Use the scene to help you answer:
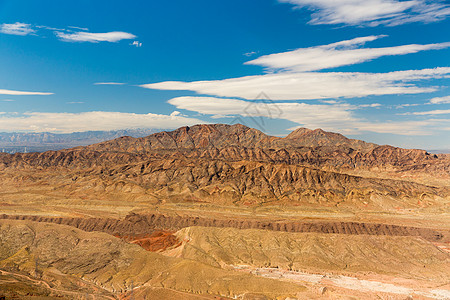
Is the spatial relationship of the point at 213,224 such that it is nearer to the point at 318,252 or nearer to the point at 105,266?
the point at 318,252

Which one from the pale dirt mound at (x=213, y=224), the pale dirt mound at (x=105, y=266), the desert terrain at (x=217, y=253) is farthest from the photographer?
the pale dirt mound at (x=213, y=224)

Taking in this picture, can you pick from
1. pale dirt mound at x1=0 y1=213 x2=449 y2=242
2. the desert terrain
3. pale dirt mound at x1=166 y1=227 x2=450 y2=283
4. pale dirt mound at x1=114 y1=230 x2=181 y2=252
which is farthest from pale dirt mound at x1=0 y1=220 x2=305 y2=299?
pale dirt mound at x1=0 y1=213 x2=449 y2=242

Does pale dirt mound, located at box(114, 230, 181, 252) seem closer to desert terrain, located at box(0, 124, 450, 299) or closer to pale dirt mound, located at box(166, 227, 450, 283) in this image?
desert terrain, located at box(0, 124, 450, 299)

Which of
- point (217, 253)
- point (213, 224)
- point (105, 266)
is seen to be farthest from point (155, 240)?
point (105, 266)

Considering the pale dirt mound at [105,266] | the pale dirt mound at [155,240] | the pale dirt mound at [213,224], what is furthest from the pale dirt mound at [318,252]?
the pale dirt mound at [213,224]

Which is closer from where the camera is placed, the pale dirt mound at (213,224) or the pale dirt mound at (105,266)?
the pale dirt mound at (105,266)

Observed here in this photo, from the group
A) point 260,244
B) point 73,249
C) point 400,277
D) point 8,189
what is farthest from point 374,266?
point 8,189

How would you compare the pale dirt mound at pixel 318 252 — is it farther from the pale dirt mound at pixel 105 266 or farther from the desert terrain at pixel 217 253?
the pale dirt mound at pixel 105 266
